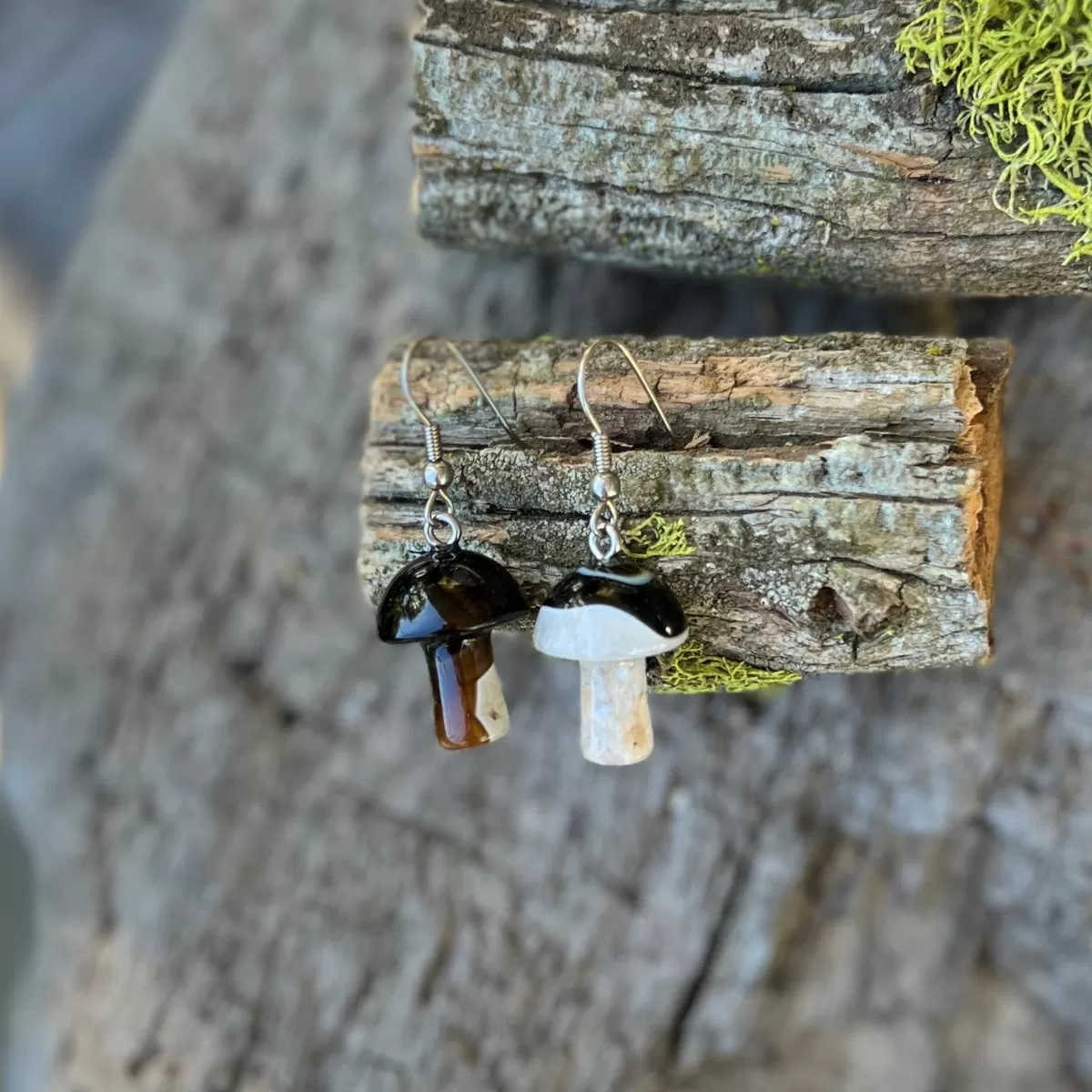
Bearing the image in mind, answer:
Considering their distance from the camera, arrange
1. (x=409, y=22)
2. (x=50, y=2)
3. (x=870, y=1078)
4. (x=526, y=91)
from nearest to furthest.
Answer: (x=526, y=91) < (x=870, y=1078) < (x=409, y=22) < (x=50, y=2)

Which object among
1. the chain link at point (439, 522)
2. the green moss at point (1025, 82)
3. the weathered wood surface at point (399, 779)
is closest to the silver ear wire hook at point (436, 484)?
the chain link at point (439, 522)

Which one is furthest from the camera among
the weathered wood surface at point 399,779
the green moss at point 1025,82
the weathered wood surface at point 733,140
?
the weathered wood surface at point 399,779

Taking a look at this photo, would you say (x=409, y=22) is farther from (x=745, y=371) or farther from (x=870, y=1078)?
(x=870, y=1078)

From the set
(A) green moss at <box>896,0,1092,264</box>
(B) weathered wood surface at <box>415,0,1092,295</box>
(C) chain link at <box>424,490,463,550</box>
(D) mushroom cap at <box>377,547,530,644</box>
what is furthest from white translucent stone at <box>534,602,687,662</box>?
(A) green moss at <box>896,0,1092,264</box>

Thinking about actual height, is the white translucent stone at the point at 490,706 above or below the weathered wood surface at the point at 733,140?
below

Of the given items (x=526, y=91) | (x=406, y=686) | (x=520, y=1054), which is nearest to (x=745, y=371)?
(x=526, y=91)

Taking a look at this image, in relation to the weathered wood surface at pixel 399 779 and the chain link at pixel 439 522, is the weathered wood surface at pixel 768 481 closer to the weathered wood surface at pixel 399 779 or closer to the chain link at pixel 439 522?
the chain link at pixel 439 522

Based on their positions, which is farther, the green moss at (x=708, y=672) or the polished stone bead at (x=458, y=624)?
the green moss at (x=708, y=672)
